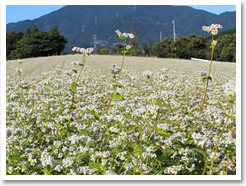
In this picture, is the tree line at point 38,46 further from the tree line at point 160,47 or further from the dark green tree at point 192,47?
the dark green tree at point 192,47

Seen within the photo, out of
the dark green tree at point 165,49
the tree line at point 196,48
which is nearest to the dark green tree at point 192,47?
the tree line at point 196,48

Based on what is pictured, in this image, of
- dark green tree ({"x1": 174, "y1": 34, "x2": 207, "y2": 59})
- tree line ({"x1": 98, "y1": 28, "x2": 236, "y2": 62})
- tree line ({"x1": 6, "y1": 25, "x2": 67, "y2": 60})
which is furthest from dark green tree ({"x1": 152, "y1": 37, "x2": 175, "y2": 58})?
tree line ({"x1": 6, "y1": 25, "x2": 67, "y2": 60})

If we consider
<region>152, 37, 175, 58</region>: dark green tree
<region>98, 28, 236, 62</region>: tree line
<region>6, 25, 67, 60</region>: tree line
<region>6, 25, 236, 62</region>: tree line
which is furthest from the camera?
<region>152, 37, 175, 58</region>: dark green tree

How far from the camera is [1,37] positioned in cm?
323

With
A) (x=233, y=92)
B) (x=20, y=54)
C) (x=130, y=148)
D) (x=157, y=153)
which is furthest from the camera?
(x=20, y=54)

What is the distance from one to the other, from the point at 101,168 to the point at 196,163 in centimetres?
118

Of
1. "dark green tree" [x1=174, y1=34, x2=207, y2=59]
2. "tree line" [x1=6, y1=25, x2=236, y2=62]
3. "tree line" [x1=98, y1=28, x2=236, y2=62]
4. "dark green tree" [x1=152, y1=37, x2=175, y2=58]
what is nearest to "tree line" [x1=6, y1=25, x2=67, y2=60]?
"tree line" [x1=6, y1=25, x2=236, y2=62]

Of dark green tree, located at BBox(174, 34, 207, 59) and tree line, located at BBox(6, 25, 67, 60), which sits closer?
dark green tree, located at BBox(174, 34, 207, 59)

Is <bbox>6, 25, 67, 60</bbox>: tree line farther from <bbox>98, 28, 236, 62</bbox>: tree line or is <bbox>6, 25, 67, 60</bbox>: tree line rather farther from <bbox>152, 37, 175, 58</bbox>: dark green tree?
<bbox>152, 37, 175, 58</bbox>: dark green tree

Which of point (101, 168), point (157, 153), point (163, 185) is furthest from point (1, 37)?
point (163, 185)

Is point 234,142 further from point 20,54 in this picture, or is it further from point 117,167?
point 20,54

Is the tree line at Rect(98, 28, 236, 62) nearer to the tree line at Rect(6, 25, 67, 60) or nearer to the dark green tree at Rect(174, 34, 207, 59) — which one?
the dark green tree at Rect(174, 34, 207, 59)

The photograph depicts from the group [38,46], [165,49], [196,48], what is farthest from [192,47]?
[38,46]

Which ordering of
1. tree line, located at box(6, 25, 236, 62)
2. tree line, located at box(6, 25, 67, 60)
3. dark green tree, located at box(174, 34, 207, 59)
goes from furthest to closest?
tree line, located at box(6, 25, 67, 60) < tree line, located at box(6, 25, 236, 62) < dark green tree, located at box(174, 34, 207, 59)
